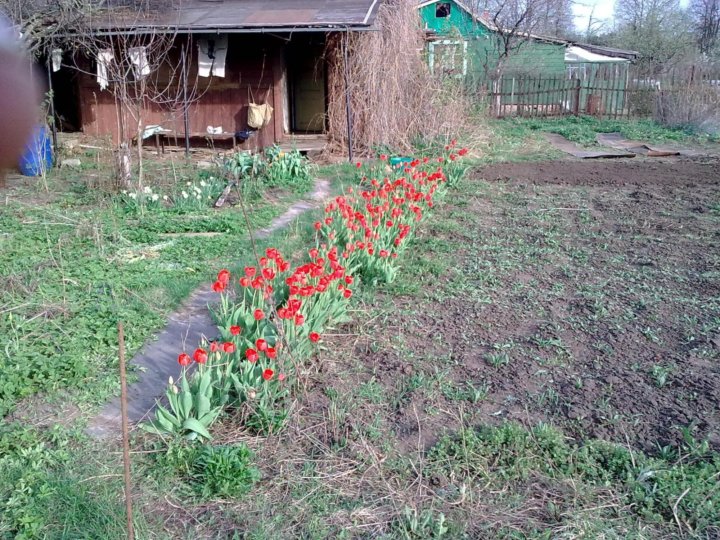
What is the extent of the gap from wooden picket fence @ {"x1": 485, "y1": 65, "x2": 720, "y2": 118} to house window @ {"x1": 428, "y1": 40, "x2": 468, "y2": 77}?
3.90 meters

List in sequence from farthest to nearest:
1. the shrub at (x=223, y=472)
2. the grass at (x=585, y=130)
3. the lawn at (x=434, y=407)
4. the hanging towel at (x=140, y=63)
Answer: the grass at (x=585, y=130), the hanging towel at (x=140, y=63), the shrub at (x=223, y=472), the lawn at (x=434, y=407)

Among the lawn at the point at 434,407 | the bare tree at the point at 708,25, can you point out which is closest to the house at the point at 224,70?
the lawn at the point at 434,407

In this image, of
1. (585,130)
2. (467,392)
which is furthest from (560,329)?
(585,130)

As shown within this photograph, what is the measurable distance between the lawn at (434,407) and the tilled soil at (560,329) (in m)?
0.02

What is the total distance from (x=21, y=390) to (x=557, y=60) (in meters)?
27.6

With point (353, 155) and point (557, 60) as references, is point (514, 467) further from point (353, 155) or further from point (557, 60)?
point (557, 60)

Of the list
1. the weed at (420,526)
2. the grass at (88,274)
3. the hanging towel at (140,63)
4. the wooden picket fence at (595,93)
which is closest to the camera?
the weed at (420,526)

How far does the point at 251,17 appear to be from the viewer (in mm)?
12070

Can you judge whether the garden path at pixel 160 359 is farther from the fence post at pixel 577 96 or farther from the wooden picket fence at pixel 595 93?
the fence post at pixel 577 96

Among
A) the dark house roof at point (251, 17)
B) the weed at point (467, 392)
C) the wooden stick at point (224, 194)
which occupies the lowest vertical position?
the weed at point (467, 392)

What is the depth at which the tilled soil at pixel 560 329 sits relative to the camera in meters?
3.53

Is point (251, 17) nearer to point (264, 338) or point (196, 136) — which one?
point (196, 136)

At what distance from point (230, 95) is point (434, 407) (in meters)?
10.9

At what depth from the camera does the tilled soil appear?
3.53 m
